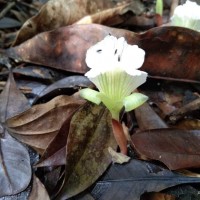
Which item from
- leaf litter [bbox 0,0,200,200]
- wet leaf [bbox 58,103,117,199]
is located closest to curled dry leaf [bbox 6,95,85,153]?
leaf litter [bbox 0,0,200,200]

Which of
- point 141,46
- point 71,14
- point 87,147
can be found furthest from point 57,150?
point 71,14

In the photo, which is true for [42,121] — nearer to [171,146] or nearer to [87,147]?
[87,147]

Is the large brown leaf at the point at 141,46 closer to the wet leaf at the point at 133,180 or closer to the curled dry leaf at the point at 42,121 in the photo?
the curled dry leaf at the point at 42,121

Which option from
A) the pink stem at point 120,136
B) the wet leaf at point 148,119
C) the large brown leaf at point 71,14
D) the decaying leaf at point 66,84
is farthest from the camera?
the large brown leaf at point 71,14

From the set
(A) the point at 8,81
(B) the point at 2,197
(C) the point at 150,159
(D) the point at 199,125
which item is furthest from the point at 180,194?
(A) the point at 8,81

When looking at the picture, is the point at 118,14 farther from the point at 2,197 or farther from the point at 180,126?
the point at 2,197

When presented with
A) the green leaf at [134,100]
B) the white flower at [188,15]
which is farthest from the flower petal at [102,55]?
the white flower at [188,15]
